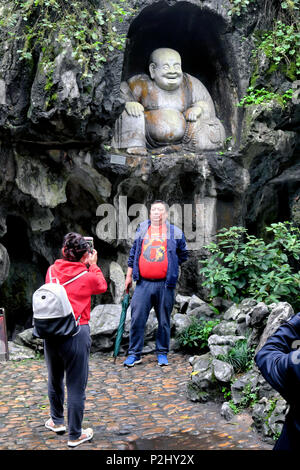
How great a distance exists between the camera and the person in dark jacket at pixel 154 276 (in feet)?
19.7

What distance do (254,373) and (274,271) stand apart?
89.2 inches

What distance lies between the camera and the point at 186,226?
8.19 metres

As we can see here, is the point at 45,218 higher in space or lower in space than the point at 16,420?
higher

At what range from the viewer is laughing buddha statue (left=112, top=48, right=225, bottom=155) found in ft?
26.8

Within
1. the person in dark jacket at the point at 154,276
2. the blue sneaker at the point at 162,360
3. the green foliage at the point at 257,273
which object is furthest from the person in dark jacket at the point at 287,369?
the green foliage at the point at 257,273

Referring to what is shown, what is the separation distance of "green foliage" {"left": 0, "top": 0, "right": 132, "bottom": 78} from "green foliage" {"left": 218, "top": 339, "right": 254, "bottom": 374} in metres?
3.72

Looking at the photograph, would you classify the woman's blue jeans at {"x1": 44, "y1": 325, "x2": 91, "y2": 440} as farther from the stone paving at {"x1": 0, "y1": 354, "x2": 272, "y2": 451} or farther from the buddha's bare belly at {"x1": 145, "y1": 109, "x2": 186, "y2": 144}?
the buddha's bare belly at {"x1": 145, "y1": 109, "x2": 186, "y2": 144}

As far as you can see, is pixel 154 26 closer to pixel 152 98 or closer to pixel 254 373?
pixel 152 98

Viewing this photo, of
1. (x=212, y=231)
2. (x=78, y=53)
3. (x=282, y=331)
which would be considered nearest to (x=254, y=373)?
(x=282, y=331)

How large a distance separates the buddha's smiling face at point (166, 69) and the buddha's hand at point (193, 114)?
438 millimetres

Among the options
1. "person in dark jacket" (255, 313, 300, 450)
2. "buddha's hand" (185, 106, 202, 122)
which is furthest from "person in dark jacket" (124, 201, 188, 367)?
"person in dark jacket" (255, 313, 300, 450)

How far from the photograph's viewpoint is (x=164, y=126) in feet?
26.7

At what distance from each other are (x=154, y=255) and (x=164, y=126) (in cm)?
282

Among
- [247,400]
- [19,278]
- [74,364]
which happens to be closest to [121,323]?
[247,400]
